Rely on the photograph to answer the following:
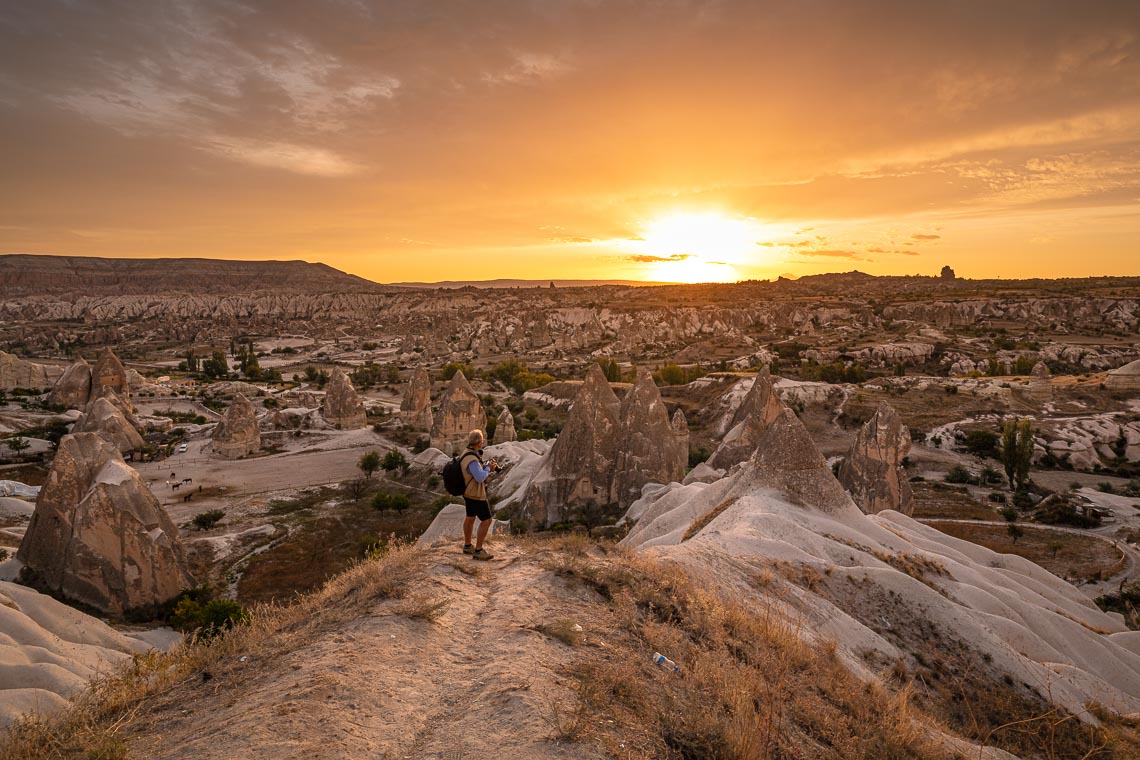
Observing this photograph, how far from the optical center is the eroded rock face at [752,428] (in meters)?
24.5

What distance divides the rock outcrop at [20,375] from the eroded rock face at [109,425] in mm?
27446

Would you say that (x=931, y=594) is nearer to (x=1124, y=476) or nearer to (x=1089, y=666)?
(x=1089, y=666)

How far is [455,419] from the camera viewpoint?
129 feet

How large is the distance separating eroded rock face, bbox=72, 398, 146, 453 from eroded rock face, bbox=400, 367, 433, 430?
17.0 meters

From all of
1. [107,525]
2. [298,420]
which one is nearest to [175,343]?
[298,420]

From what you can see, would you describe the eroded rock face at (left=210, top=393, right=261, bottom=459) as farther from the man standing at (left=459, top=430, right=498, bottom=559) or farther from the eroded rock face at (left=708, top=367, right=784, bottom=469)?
the man standing at (left=459, top=430, right=498, bottom=559)

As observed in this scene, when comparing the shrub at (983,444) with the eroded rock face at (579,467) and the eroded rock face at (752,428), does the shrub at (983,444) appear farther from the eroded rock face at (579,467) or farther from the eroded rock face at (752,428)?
the eroded rock face at (579,467)

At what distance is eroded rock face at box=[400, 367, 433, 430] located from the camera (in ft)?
152

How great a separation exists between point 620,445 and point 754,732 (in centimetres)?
2017

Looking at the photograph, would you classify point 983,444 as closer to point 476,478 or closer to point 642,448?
point 642,448

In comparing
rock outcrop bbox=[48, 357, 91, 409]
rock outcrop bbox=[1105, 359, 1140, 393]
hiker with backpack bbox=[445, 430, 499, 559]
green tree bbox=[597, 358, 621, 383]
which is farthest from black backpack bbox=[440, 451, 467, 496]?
rock outcrop bbox=[1105, 359, 1140, 393]

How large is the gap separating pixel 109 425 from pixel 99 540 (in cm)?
2210

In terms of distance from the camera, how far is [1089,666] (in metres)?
11.8

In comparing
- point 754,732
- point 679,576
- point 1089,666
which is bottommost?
point 1089,666
